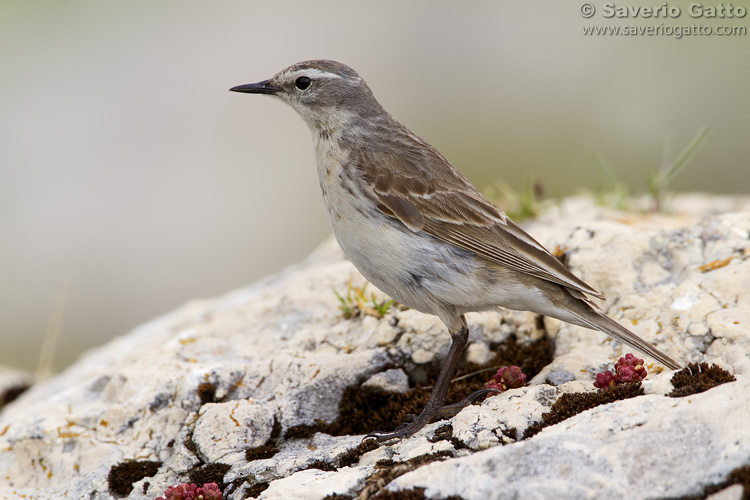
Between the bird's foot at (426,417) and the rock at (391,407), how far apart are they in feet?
0.51

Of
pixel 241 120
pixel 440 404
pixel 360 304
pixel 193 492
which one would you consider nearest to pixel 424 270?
pixel 440 404

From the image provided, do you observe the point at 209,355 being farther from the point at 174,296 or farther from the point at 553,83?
the point at 553,83

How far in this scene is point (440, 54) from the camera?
69.7 feet

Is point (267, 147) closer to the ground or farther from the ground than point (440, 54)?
closer to the ground

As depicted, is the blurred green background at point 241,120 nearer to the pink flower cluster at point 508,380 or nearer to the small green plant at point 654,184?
the small green plant at point 654,184

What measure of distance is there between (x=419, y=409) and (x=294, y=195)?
12.5 metres

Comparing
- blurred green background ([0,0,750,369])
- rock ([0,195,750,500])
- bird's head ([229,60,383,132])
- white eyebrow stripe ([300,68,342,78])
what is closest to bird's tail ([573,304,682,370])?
rock ([0,195,750,500])

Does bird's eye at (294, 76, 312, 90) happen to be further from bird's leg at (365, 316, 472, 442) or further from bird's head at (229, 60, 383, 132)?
bird's leg at (365, 316, 472, 442)

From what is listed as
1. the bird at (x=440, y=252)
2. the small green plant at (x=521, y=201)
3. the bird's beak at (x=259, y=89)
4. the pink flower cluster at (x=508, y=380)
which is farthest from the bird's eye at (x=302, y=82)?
the pink flower cluster at (x=508, y=380)

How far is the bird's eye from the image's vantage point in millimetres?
6738

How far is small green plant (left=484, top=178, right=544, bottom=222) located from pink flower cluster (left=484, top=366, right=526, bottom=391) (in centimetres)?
331

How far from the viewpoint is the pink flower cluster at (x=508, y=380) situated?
5391mm

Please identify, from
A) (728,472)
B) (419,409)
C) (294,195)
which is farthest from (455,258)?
(294,195)

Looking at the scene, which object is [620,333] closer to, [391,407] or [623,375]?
[623,375]
